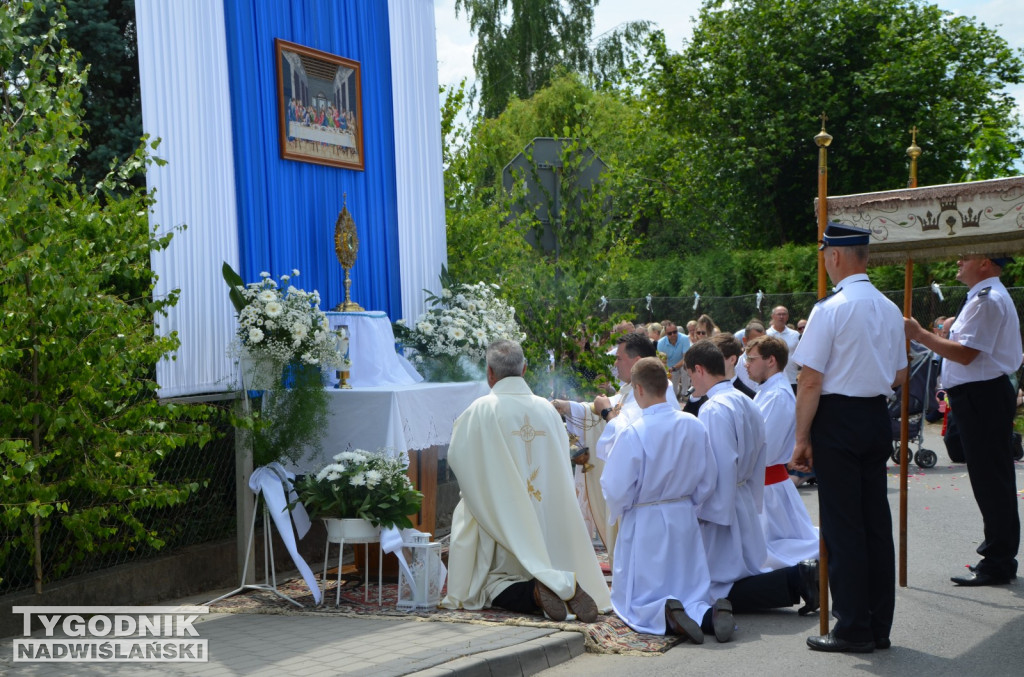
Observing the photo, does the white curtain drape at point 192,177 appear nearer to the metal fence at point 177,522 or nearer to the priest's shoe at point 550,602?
the metal fence at point 177,522

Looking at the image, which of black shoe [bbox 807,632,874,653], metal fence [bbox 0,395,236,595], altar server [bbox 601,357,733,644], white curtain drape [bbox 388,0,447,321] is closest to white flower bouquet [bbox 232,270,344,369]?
metal fence [bbox 0,395,236,595]

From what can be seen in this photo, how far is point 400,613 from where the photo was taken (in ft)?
24.1

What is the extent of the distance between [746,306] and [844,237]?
18662 millimetres

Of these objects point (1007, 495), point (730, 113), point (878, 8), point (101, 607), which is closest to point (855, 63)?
point (878, 8)

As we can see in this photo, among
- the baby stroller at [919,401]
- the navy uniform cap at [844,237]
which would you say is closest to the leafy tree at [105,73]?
the navy uniform cap at [844,237]

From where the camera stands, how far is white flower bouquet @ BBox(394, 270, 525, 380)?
9797 millimetres

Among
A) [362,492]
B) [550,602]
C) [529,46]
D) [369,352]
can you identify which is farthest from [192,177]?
[529,46]

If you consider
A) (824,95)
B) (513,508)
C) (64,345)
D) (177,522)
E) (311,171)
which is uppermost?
(824,95)

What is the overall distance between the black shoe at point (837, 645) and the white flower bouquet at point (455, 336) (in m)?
4.16

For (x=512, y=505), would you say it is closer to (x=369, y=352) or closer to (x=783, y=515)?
(x=783, y=515)

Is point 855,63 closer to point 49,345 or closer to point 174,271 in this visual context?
point 174,271

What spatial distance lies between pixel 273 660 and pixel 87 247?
2444 millimetres

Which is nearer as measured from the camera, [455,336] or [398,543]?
[398,543]

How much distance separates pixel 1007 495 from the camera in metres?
7.71
